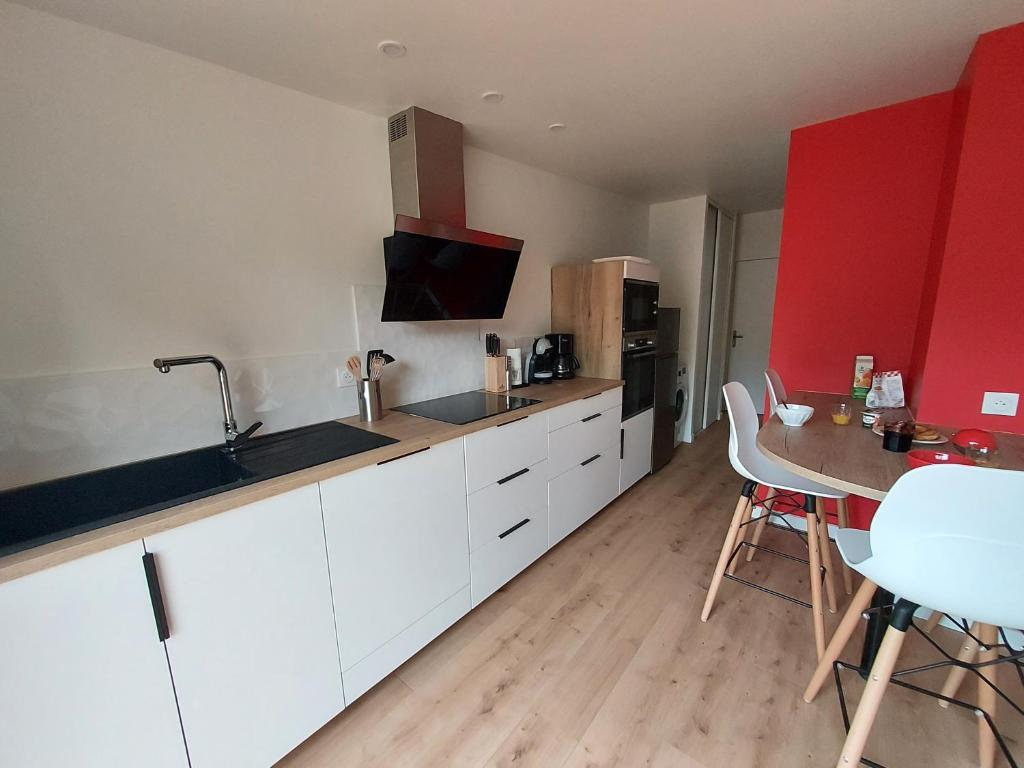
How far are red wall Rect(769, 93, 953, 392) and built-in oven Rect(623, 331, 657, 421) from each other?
0.82 metres

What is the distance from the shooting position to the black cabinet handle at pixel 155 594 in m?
0.98

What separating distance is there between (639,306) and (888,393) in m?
1.44

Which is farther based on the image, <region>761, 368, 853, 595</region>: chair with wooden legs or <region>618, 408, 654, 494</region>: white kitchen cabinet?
<region>618, 408, 654, 494</region>: white kitchen cabinet

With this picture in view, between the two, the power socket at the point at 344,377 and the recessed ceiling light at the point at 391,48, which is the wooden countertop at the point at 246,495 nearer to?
the power socket at the point at 344,377

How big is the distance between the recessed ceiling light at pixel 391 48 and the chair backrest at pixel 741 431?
5.95 ft

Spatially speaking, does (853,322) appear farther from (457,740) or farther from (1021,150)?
(457,740)

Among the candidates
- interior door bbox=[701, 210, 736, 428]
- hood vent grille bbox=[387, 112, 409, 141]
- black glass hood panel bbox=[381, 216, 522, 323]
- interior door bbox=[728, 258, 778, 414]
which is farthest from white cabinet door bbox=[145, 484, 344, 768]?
interior door bbox=[728, 258, 778, 414]

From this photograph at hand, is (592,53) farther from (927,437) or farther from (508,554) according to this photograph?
(508,554)

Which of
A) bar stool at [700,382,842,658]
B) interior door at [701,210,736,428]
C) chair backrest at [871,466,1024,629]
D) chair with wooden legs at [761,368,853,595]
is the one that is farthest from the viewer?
interior door at [701,210,736,428]

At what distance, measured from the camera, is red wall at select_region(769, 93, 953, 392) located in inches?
80.4

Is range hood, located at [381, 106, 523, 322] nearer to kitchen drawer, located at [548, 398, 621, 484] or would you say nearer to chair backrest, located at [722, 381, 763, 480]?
kitchen drawer, located at [548, 398, 621, 484]

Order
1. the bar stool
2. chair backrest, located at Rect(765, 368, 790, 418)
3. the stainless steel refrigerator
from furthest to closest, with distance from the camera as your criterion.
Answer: the stainless steel refrigerator
chair backrest, located at Rect(765, 368, 790, 418)
the bar stool

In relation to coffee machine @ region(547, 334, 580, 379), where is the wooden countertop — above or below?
below

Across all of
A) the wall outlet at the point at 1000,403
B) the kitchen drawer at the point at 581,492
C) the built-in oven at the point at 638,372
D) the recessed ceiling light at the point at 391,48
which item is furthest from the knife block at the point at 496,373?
the wall outlet at the point at 1000,403
